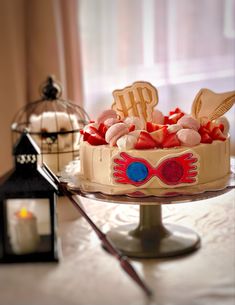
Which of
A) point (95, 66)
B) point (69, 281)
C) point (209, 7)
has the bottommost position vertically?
point (69, 281)

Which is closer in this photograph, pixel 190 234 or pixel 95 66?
pixel 190 234

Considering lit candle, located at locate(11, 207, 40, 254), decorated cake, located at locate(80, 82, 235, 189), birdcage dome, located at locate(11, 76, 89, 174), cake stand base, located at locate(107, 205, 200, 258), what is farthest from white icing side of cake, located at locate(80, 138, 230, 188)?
birdcage dome, located at locate(11, 76, 89, 174)

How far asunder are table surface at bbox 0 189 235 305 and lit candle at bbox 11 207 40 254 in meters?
0.05

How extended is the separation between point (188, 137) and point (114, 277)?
0.35 metres

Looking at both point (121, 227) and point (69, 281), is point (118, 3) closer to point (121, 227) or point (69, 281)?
point (121, 227)

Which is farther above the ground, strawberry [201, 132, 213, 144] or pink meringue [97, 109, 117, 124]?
pink meringue [97, 109, 117, 124]

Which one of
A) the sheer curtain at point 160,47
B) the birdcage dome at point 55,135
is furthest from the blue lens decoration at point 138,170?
the sheer curtain at point 160,47

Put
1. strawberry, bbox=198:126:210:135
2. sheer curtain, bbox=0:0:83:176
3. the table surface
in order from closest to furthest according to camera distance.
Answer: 1. the table surface
2. strawberry, bbox=198:126:210:135
3. sheer curtain, bbox=0:0:83:176

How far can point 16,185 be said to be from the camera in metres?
1.22

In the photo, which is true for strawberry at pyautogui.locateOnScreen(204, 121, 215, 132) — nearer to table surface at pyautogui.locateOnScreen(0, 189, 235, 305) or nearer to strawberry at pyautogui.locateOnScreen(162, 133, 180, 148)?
strawberry at pyautogui.locateOnScreen(162, 133, 180, 148)

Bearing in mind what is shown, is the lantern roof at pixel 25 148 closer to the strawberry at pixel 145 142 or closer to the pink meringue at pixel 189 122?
the strawberry at pixel 145 142

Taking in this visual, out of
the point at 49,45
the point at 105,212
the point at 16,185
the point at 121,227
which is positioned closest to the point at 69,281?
the point at 16,185

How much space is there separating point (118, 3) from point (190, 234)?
155 centimetres

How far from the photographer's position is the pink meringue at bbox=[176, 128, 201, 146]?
1349 millimetres
